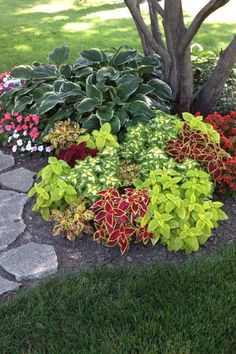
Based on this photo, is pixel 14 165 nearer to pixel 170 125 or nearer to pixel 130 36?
pixel 170 125

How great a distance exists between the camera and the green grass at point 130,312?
257 cm

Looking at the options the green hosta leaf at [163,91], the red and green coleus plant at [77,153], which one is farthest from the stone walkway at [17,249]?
the green hosta leaf at [163,91]

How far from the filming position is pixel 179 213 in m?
3.18

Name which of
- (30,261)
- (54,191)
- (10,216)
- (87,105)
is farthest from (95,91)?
(30,261)

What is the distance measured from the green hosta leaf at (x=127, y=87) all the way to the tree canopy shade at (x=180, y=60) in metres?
0.42

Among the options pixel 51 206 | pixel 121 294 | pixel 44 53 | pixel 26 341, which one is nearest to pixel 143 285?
pixel 121 294

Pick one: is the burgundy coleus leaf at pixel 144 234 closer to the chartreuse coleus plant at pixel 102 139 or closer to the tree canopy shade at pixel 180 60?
the chartreuse coleus plant at pixel 102 139

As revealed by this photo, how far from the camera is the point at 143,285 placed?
2926 millimetres

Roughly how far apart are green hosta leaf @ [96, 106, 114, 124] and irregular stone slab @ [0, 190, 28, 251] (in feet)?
2.82

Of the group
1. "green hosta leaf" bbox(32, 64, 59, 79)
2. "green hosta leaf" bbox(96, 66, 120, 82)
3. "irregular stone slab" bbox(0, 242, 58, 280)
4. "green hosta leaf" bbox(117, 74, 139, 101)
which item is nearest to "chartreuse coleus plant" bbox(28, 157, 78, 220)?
"irregular stone slab" bbox(0, 242, 58, 280)

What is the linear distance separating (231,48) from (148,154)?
54.6 inches

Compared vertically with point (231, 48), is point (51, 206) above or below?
below

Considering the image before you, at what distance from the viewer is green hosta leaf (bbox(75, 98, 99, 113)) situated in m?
4.19

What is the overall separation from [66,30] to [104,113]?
4.89m
